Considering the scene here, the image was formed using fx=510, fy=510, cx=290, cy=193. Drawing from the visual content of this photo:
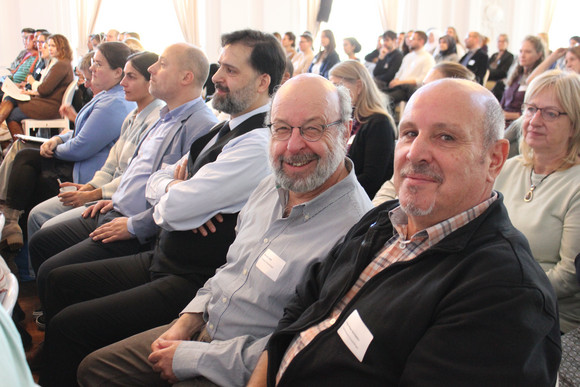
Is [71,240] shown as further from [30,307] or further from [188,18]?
[188,18]

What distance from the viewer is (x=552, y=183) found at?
1.84m

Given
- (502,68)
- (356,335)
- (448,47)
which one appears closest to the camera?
(356,335)

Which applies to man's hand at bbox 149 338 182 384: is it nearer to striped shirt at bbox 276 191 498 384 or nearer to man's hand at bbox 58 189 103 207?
striped shirt at bbox 276 191 498 384

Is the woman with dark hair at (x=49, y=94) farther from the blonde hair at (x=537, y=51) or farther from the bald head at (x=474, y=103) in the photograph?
the bald head at (x=474, y=103)

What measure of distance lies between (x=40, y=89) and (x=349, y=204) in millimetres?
6120

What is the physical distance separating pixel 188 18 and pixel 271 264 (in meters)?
12.7

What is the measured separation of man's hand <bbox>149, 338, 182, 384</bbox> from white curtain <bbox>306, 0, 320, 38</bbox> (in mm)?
12847

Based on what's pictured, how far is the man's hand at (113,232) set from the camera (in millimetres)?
2359

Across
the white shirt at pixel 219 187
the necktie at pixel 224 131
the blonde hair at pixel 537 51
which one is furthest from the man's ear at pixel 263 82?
the blonde hair at pixel 537 51

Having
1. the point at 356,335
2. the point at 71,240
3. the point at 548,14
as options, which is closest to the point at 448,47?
the point at 548,14

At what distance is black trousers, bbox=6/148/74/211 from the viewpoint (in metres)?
3.44

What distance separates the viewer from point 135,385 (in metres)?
1.60

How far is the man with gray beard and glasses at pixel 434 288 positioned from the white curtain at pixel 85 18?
42.0 feet

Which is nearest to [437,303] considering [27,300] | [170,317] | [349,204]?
[349,204]
